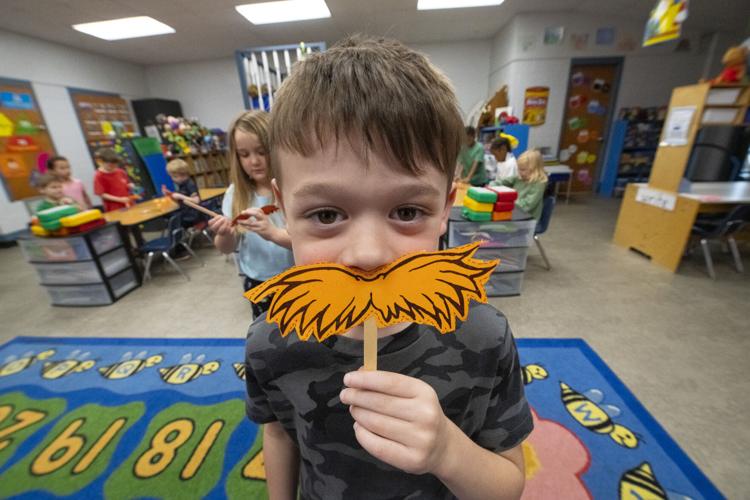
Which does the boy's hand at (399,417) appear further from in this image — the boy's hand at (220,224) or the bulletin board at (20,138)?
the bulletin board at (20,138)

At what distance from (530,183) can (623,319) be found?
4.13 feet

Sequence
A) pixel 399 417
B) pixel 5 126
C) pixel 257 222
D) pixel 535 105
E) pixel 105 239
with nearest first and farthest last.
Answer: pixel 399 417 → pixel 257 222 → pixel 105 239 → pixel 5 126 → pixel 535 105

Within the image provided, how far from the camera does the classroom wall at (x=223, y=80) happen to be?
597 cm

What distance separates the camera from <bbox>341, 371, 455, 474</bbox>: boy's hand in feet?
1.13

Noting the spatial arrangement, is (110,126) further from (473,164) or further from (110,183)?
(473,164)

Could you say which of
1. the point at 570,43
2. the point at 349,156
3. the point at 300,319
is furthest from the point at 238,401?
the point at 570,43

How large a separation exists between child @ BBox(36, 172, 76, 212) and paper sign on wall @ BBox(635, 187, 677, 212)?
5.18m

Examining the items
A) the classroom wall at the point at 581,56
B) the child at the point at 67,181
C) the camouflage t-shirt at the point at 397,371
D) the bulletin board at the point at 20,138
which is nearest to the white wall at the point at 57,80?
the bulletin board at the point at 20,138

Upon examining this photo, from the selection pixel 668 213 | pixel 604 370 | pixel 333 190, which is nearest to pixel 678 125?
pixel 668 213

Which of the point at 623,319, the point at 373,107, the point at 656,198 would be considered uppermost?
the point at 373,107

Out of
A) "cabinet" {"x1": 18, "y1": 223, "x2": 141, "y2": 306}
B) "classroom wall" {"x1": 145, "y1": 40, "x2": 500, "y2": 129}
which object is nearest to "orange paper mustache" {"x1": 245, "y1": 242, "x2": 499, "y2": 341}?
"cabinet" {"x1": 18, "y1": 223, "x2": 141, "y2": 306}

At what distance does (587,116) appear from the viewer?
5.38 m

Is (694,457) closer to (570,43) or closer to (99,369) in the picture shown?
(99,369)

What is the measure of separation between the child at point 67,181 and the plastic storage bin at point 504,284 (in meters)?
3.85
